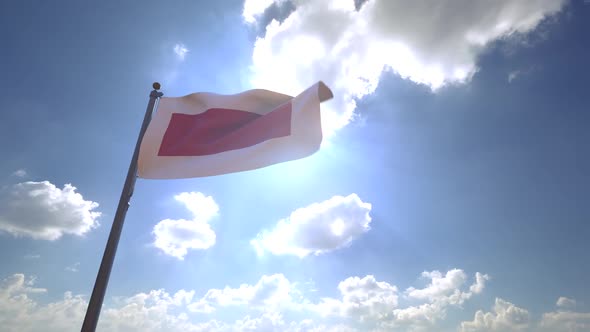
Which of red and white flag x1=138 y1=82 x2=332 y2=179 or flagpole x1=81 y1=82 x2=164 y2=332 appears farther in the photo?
red and white flag x1=138 y1=82 x2=332 y2=179

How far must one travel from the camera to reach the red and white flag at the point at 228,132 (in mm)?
9109

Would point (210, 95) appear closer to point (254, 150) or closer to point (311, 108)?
point (254, 150)

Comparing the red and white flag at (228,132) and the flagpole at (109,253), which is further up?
the red and white flag at (228,132)

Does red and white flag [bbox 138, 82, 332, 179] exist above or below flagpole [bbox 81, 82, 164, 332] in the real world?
above

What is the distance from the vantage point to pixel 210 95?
1244cm

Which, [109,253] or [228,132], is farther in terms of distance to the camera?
[228,132]

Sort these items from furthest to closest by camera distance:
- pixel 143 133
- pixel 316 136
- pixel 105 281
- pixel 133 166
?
pixel 143 133, pixel 133 166, pixel 316 136, pixel 105 281

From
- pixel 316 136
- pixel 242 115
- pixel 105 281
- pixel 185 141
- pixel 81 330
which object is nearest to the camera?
pixel 81 330

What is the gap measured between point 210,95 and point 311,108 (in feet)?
16.3

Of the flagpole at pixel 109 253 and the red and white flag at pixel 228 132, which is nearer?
the flagpole at pixel 109 253

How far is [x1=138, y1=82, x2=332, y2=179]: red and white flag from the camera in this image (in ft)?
29.9

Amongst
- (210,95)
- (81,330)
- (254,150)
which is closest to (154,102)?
(210,95)

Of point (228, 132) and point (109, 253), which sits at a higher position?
point (228, 132)

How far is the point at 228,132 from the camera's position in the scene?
1163 centimetres
